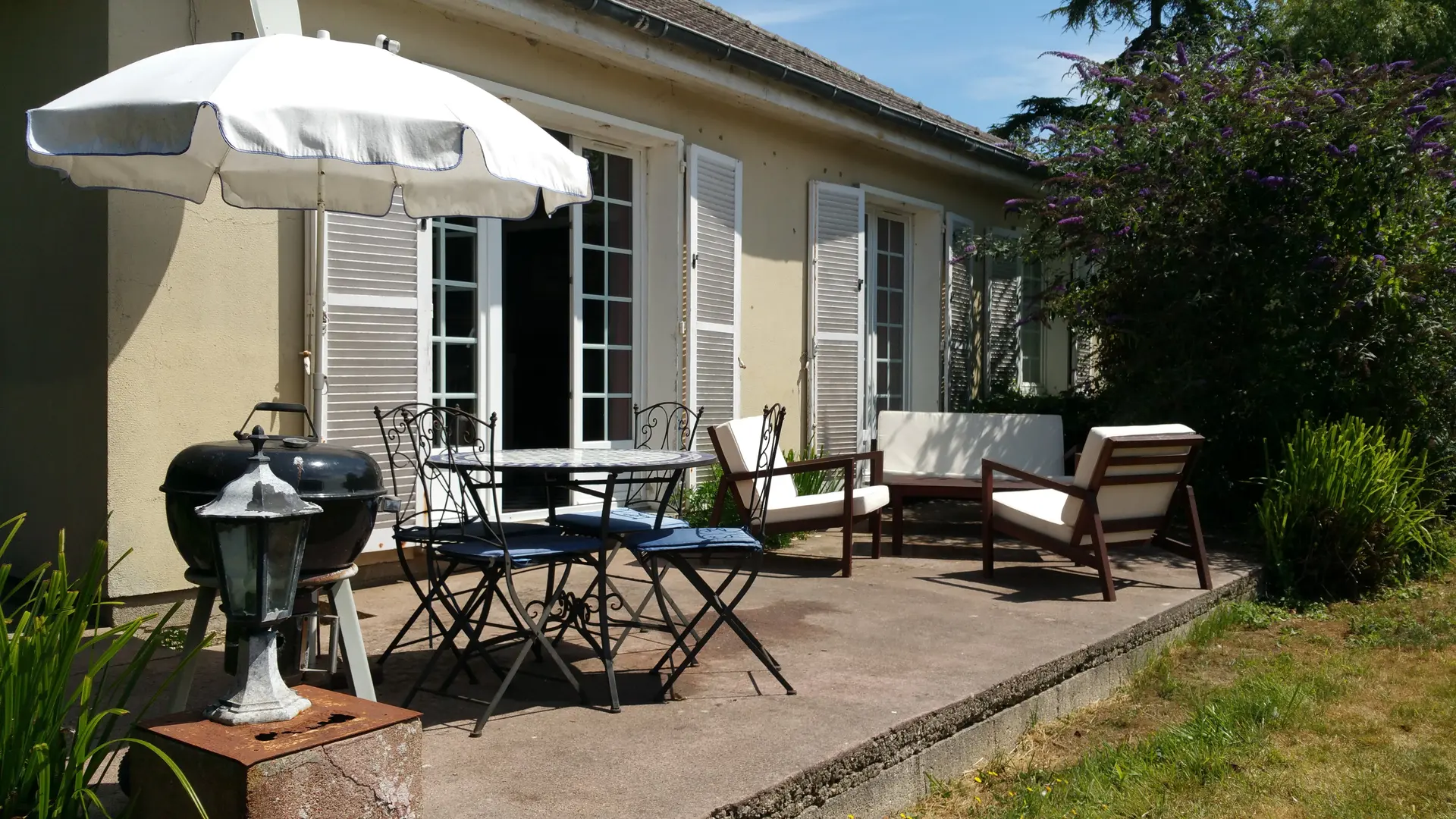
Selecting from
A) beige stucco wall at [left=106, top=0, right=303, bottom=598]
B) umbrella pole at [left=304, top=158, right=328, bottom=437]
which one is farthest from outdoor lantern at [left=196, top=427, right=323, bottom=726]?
beige stucco wall at [left=106, top=0, right=303, bottom=598]

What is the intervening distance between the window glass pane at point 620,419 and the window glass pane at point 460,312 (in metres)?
1.26

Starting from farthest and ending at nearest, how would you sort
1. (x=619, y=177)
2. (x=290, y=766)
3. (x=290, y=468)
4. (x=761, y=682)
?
1. (x=619, y=177)
2. (x=761, y=682)
3. (x=290, y=468)
4. (x=290, y=766)

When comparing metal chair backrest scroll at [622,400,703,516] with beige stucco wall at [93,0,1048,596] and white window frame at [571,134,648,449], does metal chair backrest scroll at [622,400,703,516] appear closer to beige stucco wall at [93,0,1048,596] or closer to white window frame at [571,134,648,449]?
white window frame at [571,134,648,449]

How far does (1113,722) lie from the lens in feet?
12.6

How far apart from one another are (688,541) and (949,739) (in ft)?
3.09

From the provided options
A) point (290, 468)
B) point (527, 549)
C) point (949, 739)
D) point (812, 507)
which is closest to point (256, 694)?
point (290, 468)

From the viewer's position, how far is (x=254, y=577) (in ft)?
7.29

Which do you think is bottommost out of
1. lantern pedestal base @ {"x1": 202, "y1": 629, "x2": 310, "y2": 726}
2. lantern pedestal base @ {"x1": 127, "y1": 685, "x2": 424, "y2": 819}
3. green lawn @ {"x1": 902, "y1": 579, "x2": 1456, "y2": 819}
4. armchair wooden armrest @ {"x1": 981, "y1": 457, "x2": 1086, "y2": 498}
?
green lawn @ {"x1": 902, "y1": 579, "x2": 1456, "y2": 819}

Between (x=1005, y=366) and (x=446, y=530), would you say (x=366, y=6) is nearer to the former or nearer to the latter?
(x=446, y=530)

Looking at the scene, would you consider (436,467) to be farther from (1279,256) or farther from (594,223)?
(1279,256)

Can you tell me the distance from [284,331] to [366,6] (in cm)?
148

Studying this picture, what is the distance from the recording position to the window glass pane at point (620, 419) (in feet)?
21.7

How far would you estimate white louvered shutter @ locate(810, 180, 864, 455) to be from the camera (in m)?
7.99

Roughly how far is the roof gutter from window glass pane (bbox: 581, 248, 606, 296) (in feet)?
4.10
